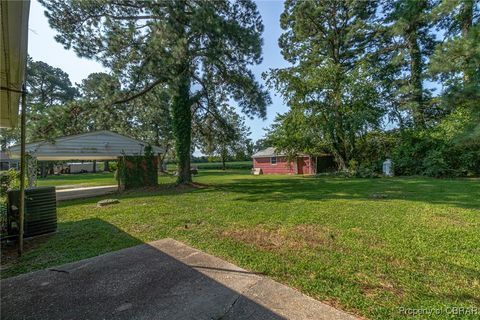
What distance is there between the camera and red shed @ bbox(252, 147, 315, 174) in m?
21.3

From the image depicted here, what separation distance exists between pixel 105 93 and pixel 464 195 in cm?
1338

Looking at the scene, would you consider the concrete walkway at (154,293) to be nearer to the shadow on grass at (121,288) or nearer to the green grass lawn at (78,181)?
the shadow on grass at (121,288)

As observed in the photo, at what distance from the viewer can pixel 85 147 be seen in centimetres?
1051

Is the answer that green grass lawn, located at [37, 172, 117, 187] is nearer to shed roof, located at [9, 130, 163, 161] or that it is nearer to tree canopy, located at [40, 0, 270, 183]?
shed roof, located at [9, 130, 163, 161]

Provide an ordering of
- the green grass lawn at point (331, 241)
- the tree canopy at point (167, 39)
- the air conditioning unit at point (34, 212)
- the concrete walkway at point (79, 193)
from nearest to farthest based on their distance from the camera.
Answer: the green grass lawn at point (331, 241) → the air conditioning unit at point (34, 212) → the tree canopy at point (167, 39) → the concrete walkway at point (79, 193)

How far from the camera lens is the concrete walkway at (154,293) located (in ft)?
6.66

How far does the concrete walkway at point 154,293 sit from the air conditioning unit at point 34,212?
6.04ft

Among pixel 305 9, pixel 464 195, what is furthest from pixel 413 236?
pixel 305 9

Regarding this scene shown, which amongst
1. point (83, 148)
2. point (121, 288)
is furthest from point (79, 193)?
point (121, 288)

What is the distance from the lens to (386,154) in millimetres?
16797

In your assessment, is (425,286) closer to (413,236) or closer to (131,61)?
(413,236)

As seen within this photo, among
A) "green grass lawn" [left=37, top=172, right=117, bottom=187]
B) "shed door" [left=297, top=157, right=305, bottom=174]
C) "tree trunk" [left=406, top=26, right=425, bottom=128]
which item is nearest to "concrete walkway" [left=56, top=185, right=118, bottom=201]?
"green grass lawn" [left=37, top=172, right=117, bottom=187]

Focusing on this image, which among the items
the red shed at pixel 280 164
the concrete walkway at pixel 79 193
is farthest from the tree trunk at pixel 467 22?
the concrete walkway at pixel 79 193

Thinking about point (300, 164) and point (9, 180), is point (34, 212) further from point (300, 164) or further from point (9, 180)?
point (300, 164)
